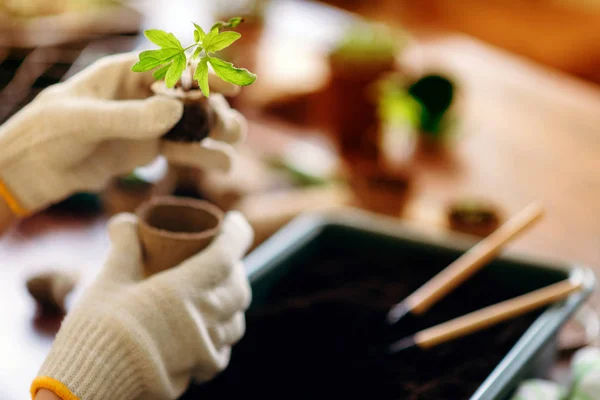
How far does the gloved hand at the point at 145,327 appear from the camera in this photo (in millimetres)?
587

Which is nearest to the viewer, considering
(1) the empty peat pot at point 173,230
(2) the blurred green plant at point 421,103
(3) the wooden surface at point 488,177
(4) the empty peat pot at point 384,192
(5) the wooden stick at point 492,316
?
(1) the empty peat pot at point 173,230

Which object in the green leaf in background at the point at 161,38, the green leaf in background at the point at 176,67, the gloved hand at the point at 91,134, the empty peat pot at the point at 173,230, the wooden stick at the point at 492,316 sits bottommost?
the wooden stick at the point at 492,316

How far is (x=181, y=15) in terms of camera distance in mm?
2025

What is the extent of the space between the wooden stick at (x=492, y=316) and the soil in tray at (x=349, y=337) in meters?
0.02

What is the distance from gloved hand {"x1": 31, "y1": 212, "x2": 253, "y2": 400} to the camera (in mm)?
587

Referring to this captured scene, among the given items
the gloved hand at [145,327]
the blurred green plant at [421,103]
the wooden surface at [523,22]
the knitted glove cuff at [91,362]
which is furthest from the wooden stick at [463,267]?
the wooden surface at [523,22]

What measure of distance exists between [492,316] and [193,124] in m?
0.43

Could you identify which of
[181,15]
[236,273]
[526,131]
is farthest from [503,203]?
[181,15]

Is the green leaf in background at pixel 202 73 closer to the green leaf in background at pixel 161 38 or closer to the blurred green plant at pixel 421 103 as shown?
the green leaf in background at pixel 161 38

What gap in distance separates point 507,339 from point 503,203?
1.95ft

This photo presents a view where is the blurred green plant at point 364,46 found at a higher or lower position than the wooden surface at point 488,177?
higher

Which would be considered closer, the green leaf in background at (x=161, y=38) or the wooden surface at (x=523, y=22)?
the green leaf in background at (x=161, y=38)

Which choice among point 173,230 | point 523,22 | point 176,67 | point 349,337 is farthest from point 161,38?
point 523,22

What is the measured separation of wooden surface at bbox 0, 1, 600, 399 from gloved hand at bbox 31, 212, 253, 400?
8.2 inches
